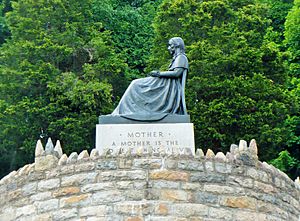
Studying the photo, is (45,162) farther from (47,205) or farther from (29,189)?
(47,205)

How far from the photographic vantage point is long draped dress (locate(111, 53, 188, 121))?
12.1 metres

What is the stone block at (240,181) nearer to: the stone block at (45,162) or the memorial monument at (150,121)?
the memorial monument at (150,121)

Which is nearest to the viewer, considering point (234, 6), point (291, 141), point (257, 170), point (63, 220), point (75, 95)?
point (63, 220)

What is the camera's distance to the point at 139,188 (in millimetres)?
10250

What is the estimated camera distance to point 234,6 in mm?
20703

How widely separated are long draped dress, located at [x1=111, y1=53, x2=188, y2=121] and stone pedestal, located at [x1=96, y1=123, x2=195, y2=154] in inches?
7.4

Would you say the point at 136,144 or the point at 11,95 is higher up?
the point at 11,95

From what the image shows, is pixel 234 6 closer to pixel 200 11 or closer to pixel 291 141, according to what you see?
pixel 200 11

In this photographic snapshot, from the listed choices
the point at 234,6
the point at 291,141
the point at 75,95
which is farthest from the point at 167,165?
the point at 234,6

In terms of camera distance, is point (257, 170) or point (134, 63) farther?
point (134, 63)

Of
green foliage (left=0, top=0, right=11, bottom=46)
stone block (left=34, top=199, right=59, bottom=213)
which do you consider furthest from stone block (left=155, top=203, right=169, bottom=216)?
green foliage (left=0, top=0, right=11, bottom=46)

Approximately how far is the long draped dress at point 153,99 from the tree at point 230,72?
5.30 metres

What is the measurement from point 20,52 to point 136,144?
808 centimetres

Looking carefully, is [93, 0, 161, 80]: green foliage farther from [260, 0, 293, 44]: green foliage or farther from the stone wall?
the stone wall
